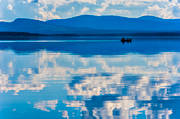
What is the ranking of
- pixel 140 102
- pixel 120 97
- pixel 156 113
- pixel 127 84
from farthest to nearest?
pixel 127 84 → pixel 120 97 → pixel 140 102 → pixel 156 113

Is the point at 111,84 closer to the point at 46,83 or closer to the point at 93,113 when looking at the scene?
the point at 46,83

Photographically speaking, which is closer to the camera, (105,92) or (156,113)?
(156,113)

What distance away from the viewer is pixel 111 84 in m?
10.7

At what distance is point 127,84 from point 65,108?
3.69 metres

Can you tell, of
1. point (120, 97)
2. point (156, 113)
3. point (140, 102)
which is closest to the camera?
point (156, 113)

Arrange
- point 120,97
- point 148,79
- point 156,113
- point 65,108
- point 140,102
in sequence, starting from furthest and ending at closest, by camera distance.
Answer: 1. point 148,79
2. point 120,97
3. point 140,102
4. point 65,108
5. point 156,113

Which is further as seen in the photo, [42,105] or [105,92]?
[105,92]

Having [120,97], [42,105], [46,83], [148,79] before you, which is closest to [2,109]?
[42,105]

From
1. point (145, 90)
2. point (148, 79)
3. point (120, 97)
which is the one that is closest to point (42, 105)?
point (120, 97)

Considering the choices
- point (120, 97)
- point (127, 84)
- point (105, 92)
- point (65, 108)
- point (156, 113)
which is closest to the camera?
point (156, 113)

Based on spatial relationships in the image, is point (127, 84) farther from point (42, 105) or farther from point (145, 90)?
point (42, 105)

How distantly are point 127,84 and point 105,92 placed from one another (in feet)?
5.03

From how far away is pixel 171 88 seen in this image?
985 centimetres

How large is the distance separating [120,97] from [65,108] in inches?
66.0
